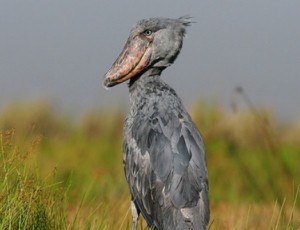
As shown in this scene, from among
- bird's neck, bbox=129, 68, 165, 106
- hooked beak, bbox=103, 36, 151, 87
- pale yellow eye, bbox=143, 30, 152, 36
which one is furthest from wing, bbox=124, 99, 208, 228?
pale yellow eye, bbox=143, 30, 152, 36

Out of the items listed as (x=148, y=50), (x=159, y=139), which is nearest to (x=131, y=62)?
(x=148, y=50)

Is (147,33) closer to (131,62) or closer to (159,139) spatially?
(131,62)

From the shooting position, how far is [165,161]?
277 inches

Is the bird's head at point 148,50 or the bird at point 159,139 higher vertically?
the bird's head at point 148,50

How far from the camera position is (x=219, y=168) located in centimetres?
1638

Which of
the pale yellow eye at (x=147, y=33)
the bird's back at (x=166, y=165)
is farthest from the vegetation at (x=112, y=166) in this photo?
the pale yellow eye at (x=147, y=33)

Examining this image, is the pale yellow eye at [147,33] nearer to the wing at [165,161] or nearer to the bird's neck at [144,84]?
the bird's neck at [144,84]

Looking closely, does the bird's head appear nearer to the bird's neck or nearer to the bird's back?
the bird's neck

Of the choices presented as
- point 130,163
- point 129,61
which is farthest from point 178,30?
point 130,163

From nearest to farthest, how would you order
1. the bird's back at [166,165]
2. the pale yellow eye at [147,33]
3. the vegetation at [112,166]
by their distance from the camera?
the bird's back at [166,165] < the vegetation at [112,166] < the pale yellow eye at [147,33]

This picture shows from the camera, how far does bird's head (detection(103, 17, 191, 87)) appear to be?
26.0 ft

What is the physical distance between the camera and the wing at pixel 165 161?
275 inches

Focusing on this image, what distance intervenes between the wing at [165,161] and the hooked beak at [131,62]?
0.57 meters

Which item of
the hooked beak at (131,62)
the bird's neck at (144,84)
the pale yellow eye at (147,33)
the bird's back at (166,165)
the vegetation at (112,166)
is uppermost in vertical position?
the pale yellow eye at (147,33)
